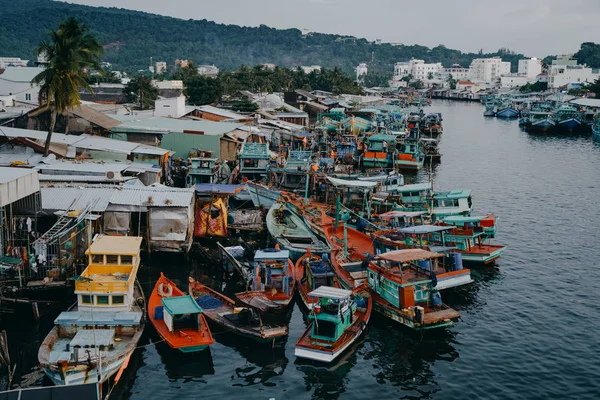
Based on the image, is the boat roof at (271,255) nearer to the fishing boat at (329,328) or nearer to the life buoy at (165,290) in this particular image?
the fishing boat at (329,328)

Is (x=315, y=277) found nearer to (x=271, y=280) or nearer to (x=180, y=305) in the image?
(x=271, y=280)

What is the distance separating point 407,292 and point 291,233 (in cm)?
975

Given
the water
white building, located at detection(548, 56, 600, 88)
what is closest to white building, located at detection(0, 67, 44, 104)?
the water

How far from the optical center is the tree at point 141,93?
7106 centimetres

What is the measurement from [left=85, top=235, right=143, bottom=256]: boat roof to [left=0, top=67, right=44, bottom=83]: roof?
49963 millimetres

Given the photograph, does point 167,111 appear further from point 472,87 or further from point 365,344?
point 472,87

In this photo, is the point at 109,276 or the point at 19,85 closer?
the point at 109,276

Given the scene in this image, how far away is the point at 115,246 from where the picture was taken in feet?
Result: 74.4

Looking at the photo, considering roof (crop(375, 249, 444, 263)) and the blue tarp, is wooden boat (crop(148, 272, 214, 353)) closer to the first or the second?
roof (crop(375, 249, 444, 263))

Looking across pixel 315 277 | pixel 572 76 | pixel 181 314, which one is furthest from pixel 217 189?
pixel 572 76

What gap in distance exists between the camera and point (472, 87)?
188m

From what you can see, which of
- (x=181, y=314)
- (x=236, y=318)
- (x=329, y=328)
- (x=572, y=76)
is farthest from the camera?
(x=572, y=76)

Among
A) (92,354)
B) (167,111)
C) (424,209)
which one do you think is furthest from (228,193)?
(167,111)

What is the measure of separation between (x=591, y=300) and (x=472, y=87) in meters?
170
